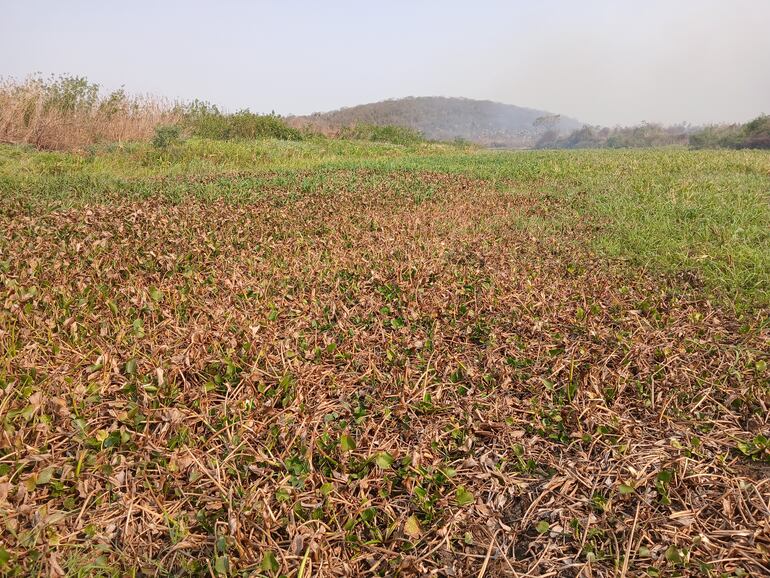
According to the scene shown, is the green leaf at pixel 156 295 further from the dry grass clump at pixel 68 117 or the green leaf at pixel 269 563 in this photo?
the dry grass clump at pixel 68 117

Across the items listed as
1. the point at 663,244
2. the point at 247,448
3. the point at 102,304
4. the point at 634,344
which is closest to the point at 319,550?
the point at 247,448

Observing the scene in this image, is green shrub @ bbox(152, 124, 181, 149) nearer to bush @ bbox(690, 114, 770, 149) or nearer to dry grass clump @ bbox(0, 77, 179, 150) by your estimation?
dry grass clump @ bbox(0, 77, 179, 150)

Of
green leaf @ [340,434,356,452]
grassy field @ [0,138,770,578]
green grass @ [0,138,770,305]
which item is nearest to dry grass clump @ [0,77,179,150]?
green grass @ [0,138,770,305]

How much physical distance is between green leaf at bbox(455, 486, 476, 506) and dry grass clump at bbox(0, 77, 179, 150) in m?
15.0

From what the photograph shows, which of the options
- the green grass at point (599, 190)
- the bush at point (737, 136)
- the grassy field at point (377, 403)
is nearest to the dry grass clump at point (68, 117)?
the green grass at point (599, 190)

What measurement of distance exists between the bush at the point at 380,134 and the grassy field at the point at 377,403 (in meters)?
27.6

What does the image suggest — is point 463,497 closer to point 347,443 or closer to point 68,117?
point 347,443

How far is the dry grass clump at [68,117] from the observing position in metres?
12.4

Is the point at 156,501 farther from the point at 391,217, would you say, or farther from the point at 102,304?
the point at 391,217

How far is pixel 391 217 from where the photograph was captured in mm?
6273

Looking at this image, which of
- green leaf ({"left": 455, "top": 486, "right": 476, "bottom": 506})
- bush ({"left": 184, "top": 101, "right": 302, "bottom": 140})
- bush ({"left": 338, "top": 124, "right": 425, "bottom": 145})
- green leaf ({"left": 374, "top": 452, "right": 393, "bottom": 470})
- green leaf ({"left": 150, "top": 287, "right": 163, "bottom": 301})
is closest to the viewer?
green leaf ({"left": 455, "top": 486, "right": 476, "bottom": 506})

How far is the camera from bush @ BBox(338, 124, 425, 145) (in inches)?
1235

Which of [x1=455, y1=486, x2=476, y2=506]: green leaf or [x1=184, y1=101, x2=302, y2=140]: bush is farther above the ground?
[x1=184, y1=101, x2=302, y2=140]: bush

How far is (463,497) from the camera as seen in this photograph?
183cm
